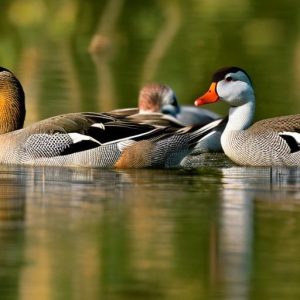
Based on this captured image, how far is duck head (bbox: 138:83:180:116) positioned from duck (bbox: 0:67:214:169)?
12.6 feet

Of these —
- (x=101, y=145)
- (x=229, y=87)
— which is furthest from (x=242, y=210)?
(x=229, y=87)

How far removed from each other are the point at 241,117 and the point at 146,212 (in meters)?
4.49

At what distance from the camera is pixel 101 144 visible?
14.7m

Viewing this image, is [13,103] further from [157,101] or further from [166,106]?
[166,106]

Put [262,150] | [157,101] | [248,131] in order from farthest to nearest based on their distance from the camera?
[157,101] → [248,131] → [262,150]

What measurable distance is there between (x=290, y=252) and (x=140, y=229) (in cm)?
118

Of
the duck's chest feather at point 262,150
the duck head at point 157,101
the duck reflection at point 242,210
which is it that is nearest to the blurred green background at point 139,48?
the duck head at point 157,101

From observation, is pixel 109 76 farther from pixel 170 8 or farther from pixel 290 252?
pixel 290 252

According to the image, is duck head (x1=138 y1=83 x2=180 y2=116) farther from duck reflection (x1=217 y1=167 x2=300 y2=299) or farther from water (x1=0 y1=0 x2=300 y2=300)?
duck reflection (x1=217 y1=167 x2=300 y2=299)

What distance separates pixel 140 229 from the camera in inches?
423

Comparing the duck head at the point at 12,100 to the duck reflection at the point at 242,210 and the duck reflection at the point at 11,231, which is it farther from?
the duck reflection at the point at 242,210

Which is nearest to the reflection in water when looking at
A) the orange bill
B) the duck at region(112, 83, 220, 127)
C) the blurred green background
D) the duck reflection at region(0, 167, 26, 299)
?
the duck reflection at region(0, 167, 26, 299)

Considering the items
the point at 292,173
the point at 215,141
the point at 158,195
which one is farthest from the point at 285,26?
the point at 158,195

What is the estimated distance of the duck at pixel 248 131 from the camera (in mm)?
15180
